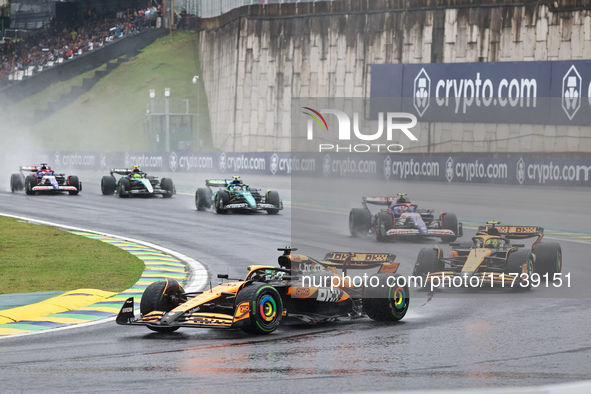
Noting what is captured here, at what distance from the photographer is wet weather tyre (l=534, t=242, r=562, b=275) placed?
1390cm

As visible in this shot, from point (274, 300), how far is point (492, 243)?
5.03 metres

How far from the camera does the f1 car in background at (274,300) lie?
9.73 meters

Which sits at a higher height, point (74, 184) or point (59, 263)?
point (74, 184)

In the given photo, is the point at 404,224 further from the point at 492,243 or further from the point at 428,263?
the point at 428,263

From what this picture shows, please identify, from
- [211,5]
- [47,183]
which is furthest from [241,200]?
[211,5]

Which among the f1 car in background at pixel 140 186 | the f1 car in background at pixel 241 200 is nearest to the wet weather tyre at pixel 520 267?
the f1 car in background at pixel 241 200

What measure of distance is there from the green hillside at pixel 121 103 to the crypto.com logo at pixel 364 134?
18.3 metres

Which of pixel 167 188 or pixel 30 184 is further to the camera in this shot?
pixel 30 184

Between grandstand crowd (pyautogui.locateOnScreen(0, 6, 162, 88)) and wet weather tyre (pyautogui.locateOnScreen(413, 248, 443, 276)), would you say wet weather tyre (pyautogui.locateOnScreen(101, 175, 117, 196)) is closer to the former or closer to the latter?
wet weather tyre (pyautogui.locateOnScreen(413, 248, 443, 276))

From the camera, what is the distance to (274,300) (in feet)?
32.7

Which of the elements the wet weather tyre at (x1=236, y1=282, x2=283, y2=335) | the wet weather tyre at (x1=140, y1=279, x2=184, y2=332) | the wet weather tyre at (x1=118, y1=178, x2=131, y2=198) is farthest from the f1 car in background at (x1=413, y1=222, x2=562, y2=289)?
the wet weather tyre at (x1=118, y1=178, x2=131, y2=198)

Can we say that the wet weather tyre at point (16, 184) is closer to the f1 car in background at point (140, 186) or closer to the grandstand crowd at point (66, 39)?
the f1 car in background at point (140, 186)

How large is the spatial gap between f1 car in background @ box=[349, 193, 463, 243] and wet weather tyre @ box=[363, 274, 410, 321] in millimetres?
8543

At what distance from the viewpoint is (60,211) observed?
27.7 metres
